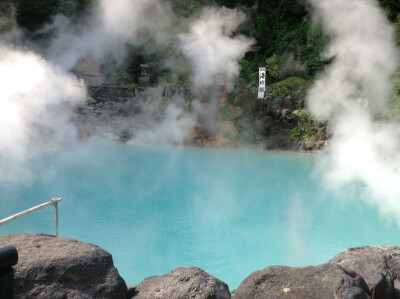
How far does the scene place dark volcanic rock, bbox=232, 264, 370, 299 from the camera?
201cm

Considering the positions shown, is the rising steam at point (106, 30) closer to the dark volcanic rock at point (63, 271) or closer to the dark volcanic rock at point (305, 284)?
the dark volcanic rock at point (63, 271)

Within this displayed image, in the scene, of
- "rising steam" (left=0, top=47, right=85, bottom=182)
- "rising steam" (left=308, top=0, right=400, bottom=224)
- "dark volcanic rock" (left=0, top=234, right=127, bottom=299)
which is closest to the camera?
"dark volcanic rock" (left=0, top=234, right=127, bottom=299)

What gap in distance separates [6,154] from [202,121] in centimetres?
636

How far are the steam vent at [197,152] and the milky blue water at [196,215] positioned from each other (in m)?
0.03

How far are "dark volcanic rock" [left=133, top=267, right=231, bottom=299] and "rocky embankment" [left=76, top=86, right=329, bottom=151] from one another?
9.67 m

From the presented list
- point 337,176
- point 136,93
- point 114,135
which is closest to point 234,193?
point 337,176

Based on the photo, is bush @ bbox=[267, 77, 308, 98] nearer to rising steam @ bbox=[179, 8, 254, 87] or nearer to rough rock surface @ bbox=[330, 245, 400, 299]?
rising steam @ bbox=[179, 8, 254, 87]

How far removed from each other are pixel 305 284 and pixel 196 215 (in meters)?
3.51

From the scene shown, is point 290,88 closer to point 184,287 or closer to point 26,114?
point 26,114

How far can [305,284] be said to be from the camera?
211cm

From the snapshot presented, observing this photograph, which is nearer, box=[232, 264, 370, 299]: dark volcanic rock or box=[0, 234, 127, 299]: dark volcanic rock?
box=[0, 234, 127, 299]: dark volcanic rock

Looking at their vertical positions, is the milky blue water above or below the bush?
below

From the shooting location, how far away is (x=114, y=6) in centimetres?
1406

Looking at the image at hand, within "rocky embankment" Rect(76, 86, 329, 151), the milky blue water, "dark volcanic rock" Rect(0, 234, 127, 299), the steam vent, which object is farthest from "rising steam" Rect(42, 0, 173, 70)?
"dark volcanic rock" Rect(0, 234, 127, 299)
